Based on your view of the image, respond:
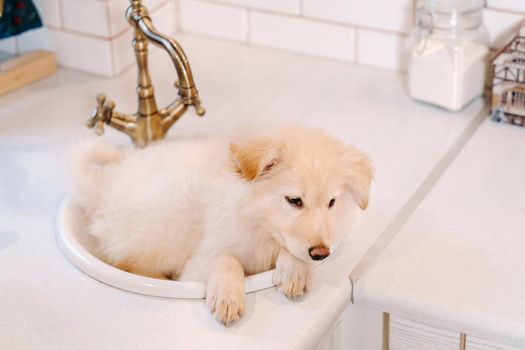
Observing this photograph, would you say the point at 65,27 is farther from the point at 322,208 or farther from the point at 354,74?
the point at 322,208

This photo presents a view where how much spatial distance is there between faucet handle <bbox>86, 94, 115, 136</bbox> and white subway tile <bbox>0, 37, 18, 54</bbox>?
1.76ft

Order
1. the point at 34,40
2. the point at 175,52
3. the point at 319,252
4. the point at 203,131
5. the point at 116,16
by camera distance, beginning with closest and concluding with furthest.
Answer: the point at 319,252
the point at 175,52
the point at 203,131
the point at 116,16
the point at 34,40

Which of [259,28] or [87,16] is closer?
[87,16]

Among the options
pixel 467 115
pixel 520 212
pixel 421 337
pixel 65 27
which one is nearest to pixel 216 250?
pixel 421 337

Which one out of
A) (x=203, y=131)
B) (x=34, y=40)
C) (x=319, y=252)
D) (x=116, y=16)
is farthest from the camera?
(x=34, y=40)

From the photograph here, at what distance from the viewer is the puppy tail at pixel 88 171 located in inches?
55.9

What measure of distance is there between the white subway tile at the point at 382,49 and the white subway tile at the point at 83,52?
0.54 metres

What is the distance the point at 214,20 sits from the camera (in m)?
2.00

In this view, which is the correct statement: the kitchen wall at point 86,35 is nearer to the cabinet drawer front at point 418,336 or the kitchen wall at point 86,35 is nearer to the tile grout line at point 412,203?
the tile grout line at point 412,203

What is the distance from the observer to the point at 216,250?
4.24ft

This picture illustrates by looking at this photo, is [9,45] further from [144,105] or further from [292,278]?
[292,278]

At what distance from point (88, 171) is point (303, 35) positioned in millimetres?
685

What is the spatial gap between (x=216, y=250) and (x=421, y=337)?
0.33m

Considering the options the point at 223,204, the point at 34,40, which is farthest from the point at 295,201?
the point at 34,40
